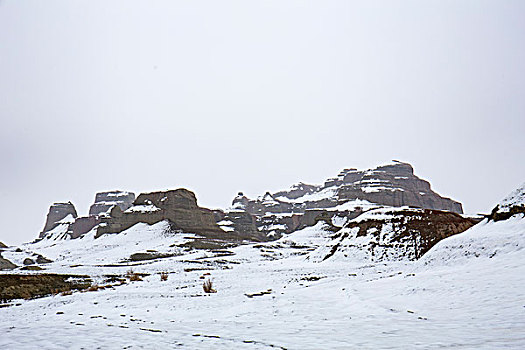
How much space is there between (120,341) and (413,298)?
9919 mm

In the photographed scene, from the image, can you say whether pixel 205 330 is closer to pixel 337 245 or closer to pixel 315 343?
pixel 315 343

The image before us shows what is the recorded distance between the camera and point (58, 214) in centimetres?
19525

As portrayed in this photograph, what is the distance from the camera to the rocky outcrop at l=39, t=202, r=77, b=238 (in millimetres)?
194625

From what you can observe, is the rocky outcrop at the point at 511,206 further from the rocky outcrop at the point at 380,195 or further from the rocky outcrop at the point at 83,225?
the rocky outcrop at the point at 83,225

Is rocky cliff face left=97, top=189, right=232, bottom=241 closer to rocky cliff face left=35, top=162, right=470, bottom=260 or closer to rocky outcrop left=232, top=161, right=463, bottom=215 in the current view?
rocky cliff face left=35, top=162, right=470, bottom=260

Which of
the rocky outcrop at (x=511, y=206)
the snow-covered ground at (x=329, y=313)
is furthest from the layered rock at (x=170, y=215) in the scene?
the snow-covered ground at (x=329, y=313)

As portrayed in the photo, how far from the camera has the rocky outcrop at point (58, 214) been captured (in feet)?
639

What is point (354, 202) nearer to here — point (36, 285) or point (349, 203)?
point (349, 203)

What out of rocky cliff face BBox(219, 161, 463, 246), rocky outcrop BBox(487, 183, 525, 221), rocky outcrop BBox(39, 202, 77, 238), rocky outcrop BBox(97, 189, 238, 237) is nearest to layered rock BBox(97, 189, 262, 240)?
rocky outcrop BBox(97, 189, 238, 237)

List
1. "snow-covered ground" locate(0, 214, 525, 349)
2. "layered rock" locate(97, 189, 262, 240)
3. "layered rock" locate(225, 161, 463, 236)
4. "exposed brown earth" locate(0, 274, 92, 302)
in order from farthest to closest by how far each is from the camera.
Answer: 1. "layered rock" locate(225, 161, 463, 236)
2. "layered rock" locate(97, 189, 262, 240)
3. "exposed brown earth" locate(0, 274, 92, 302)
4. "snow-covered ground" locate(0, 214, 525, 349)

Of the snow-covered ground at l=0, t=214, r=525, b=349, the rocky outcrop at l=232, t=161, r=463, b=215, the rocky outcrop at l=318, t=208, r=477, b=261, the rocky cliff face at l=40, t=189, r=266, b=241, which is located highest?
the rocky outcrop at l=232, t=161, r=463, b=215

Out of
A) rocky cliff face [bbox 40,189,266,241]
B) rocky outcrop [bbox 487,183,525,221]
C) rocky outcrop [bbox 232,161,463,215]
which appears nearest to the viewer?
rocky outcrop [bbox 487,183,525,221]

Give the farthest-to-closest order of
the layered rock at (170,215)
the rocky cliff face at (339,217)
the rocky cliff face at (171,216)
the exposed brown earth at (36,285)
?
the layered rock at (170,215) → the rocky cliff face at (171,216) → the rocky cliff face at (339,217) → the exposed brown earth at (36,285)

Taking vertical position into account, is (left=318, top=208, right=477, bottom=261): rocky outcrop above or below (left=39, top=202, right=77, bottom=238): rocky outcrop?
below
